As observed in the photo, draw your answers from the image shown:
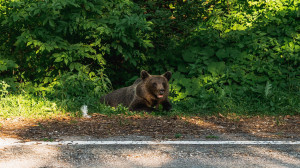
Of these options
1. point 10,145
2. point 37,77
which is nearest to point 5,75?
point 37,77

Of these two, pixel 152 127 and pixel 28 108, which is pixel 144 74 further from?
pixel 28 108

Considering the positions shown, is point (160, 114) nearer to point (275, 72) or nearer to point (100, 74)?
point (100, 74)

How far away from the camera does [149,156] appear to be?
4422 mm

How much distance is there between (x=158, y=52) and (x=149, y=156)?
569cm

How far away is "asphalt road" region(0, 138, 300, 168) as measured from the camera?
4.13 m

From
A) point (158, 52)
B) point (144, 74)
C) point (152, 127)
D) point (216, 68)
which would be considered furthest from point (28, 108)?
point (216, 68)

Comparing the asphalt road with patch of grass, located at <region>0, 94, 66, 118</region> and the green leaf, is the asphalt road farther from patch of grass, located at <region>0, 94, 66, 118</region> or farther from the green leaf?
the green leaf

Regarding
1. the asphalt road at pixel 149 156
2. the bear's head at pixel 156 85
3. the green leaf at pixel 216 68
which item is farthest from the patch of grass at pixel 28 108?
the green leaf at pixel 216 68

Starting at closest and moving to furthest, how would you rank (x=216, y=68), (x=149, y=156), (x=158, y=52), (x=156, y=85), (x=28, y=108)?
(x=149, y=156) < (x=28, y=108) < (x=156, y=85) < (x=216, y=68) < (x=158, y=52)

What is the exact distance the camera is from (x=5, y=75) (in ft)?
32.6

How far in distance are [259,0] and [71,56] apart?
5092mm

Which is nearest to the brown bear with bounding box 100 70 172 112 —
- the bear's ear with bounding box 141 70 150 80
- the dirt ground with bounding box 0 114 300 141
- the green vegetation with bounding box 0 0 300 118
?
the bear's ear with bounding box 141 70 150 80

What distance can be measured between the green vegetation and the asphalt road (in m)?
2.38

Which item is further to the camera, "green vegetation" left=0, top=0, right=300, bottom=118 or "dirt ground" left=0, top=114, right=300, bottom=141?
"green vegetation" left=0, top=0, right=300, bottom=118
